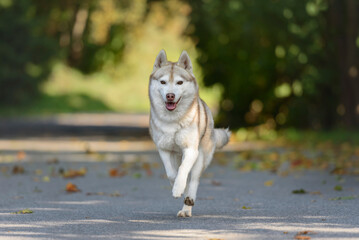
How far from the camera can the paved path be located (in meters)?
7.82

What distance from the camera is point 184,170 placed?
867cm

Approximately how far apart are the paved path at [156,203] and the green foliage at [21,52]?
1023 inches

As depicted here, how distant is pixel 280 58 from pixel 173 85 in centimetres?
1693

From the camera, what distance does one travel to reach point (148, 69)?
62844mm

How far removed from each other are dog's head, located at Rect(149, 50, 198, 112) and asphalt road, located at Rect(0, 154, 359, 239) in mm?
1215

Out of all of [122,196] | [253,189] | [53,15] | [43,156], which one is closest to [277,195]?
[253,189]

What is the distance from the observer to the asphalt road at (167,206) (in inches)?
307

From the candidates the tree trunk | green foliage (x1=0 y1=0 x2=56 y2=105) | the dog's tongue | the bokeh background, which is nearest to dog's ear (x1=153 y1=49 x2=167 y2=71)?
the dog's tongue

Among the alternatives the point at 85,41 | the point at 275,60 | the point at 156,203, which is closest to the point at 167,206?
the point at 156,203

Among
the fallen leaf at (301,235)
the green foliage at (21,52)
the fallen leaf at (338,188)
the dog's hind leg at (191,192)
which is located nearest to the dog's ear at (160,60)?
the dog's hind leg at (191,192)

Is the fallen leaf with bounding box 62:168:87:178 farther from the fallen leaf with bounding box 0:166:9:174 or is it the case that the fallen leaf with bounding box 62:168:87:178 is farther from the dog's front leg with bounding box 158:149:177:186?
the dog's front leg with bounding box 158:149:177:186

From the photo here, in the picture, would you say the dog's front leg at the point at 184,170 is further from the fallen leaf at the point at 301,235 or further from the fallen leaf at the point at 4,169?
the fallen leaf at the point at 4,169

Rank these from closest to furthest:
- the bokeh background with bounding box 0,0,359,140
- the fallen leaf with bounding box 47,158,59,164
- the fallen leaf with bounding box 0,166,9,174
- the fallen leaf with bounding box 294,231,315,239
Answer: the fallen leaf with bounding box 294,231,315,239, the fallen leaf with bounding box 0,166,9,174, the fallen leaf with bounding box 47,158,59,164, the bokeh background with bounding box 0,0,359,140

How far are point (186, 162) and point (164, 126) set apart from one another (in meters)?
0.44
